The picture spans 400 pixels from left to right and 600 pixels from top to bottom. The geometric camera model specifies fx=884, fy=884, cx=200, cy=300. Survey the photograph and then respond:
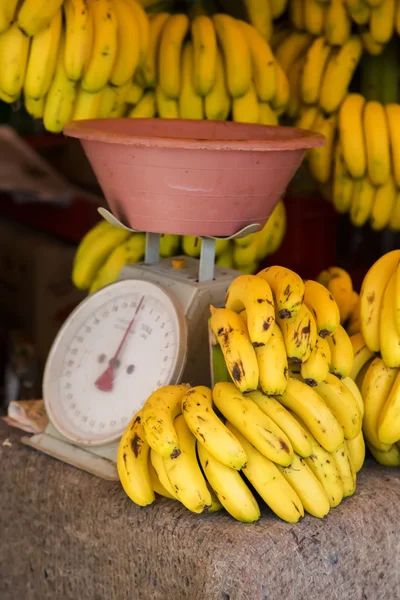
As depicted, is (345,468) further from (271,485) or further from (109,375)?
(109,375)

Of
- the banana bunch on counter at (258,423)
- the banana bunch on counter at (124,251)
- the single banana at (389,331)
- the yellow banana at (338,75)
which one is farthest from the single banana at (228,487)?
the yellow banana at (338,75)

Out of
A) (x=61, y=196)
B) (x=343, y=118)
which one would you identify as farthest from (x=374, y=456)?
(x=61, y=196)

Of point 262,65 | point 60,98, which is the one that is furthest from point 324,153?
point 60,98

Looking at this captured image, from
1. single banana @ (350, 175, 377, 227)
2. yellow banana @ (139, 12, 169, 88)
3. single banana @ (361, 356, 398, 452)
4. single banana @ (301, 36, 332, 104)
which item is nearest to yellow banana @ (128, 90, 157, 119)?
yellow banana @ (139, 12, 169, 88)

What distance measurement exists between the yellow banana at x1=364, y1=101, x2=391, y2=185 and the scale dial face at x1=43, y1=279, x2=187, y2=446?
62 centimetres

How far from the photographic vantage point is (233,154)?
1.33m

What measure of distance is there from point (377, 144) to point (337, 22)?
1.01ft

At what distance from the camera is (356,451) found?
1350 millimetres

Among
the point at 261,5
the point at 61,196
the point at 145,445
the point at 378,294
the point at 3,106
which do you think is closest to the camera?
the point at 145,445

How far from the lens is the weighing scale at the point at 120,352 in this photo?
1380 mm

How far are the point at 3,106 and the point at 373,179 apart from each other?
80.2 inches

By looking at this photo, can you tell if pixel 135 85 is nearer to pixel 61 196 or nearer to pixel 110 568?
pixel 110 568

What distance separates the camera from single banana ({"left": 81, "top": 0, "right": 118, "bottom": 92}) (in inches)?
61.2

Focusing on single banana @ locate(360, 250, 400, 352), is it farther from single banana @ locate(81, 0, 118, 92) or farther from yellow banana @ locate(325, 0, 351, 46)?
yellow banana @ locate(325, 0, 351, 46)
